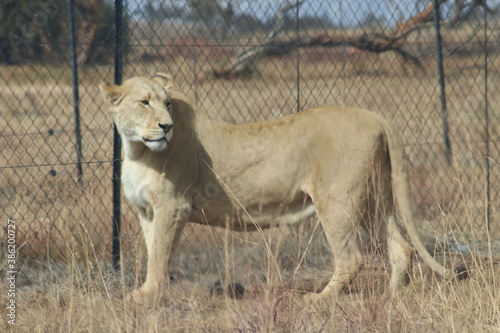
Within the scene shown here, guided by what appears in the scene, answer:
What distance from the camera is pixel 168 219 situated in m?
Result: 4.34

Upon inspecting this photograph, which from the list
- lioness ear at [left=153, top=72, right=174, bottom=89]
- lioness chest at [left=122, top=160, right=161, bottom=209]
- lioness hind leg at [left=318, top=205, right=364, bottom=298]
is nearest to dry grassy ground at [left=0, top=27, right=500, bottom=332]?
lioness hind leg at [left=318, top=205, right=364, bottom=298]

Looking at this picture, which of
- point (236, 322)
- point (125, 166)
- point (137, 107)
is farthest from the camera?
point (125, 166)

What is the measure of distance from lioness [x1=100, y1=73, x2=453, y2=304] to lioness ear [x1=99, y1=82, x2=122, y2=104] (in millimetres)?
260

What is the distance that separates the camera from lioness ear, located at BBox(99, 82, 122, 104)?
4.15 meters

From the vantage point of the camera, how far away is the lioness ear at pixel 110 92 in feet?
13.6

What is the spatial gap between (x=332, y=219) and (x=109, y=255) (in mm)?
1881

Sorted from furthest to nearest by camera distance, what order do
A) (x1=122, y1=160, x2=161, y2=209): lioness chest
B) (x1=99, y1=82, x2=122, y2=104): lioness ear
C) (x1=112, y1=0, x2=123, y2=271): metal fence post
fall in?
(x1=112, y1=0, x2=123, y2=271): metal fence post, (x1=122, y1=160, x2=161, y2=209): lioness chest, (x1=99, y1=82, x2=122, y2=104): lioness ear

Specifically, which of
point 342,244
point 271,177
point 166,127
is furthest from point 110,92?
point 342,244

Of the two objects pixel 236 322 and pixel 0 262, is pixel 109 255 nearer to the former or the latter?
pixel 0 262

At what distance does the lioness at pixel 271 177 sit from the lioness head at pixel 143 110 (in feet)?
0.42

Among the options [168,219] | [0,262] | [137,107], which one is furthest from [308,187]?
[0,262]

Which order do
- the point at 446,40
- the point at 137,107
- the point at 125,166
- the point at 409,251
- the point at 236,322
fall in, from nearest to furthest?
1. the point at 236,322
2. the point at 137,107
3. the point at 125,166
4. the point at 409,251
5. the point at 446,40

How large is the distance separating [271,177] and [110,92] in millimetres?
1184

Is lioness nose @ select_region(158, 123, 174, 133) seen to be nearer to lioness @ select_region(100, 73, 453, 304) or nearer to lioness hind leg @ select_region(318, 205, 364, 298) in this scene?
lioness @ select_region(100, 73, 453, 304)
